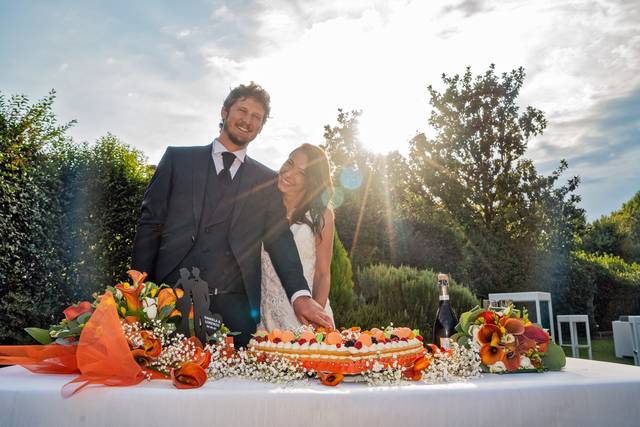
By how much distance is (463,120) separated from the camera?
79.0ft

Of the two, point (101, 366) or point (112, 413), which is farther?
point (101, 366)

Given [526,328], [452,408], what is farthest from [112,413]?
[526,328]

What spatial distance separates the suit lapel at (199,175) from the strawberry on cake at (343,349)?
127cm

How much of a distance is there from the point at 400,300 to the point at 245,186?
15.9ft

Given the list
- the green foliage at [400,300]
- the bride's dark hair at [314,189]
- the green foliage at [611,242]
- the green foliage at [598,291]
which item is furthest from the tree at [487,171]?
the bride's dark hair at [314,189]

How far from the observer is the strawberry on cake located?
1.73m

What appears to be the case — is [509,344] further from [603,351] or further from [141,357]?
[603,351]

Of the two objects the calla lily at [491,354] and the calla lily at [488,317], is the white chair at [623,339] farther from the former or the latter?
the calla lily at [491,354]

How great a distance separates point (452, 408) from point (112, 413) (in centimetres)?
103

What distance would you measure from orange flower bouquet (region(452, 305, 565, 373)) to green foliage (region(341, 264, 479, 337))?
4841 mm

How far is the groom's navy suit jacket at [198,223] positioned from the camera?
297 centimetres

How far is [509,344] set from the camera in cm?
186

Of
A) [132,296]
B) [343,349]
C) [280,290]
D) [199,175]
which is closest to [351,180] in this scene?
[280,290]

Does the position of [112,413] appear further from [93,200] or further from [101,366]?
[93,200]
